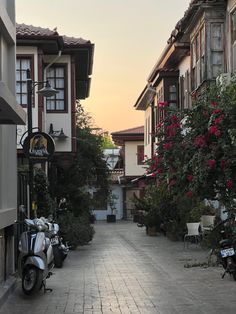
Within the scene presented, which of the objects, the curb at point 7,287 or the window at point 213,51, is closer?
the curb at point 7,287

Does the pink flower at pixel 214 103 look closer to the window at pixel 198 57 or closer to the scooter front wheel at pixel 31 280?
the scooter front wheel at pixel 31 280

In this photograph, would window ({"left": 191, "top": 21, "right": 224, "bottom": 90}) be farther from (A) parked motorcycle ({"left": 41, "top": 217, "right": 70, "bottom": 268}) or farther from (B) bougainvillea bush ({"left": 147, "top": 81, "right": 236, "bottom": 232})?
(A) parked motorcycle ({"left": 41, "top": 217, "right": 70, "bottom": 268})

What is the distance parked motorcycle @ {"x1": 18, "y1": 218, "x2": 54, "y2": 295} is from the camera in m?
10.6

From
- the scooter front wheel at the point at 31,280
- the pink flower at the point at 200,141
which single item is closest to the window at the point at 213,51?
the pink flower at the point at 200,141

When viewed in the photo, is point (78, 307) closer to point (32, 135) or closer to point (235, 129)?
point (235, 129)

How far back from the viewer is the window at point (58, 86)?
2383 centimetres

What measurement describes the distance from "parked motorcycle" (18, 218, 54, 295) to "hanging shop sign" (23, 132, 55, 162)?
13.7ft

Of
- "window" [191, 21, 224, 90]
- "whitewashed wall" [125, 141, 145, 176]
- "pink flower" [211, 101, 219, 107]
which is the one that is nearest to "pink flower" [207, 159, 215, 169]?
"pink flower" [211, 101, 219, 107]

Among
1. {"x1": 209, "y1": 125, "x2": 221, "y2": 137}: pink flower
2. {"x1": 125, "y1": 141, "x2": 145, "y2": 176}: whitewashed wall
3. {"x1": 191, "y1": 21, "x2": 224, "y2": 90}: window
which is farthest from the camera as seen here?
{"x1": 125, "y1": 141, "x2": 145, "y2": 176}: whitewashed wall

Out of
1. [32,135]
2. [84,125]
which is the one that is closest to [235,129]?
[32,135]

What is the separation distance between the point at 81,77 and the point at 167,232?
836 centimetres

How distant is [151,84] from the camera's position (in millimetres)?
35406

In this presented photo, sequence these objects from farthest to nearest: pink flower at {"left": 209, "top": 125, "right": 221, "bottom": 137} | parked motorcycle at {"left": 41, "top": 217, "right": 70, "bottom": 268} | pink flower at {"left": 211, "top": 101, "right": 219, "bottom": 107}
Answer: parked motorcycle at {"left": 41, "top": 217, "right": 70, "bottom": 268}
pink flower at {"left": 211, "top": 101, "right": 219, "bottom": 107}
pink flower at {"left": 209, "top": 125, "right": 221, "bottom": 137}

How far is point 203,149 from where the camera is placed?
11398 millimetres
